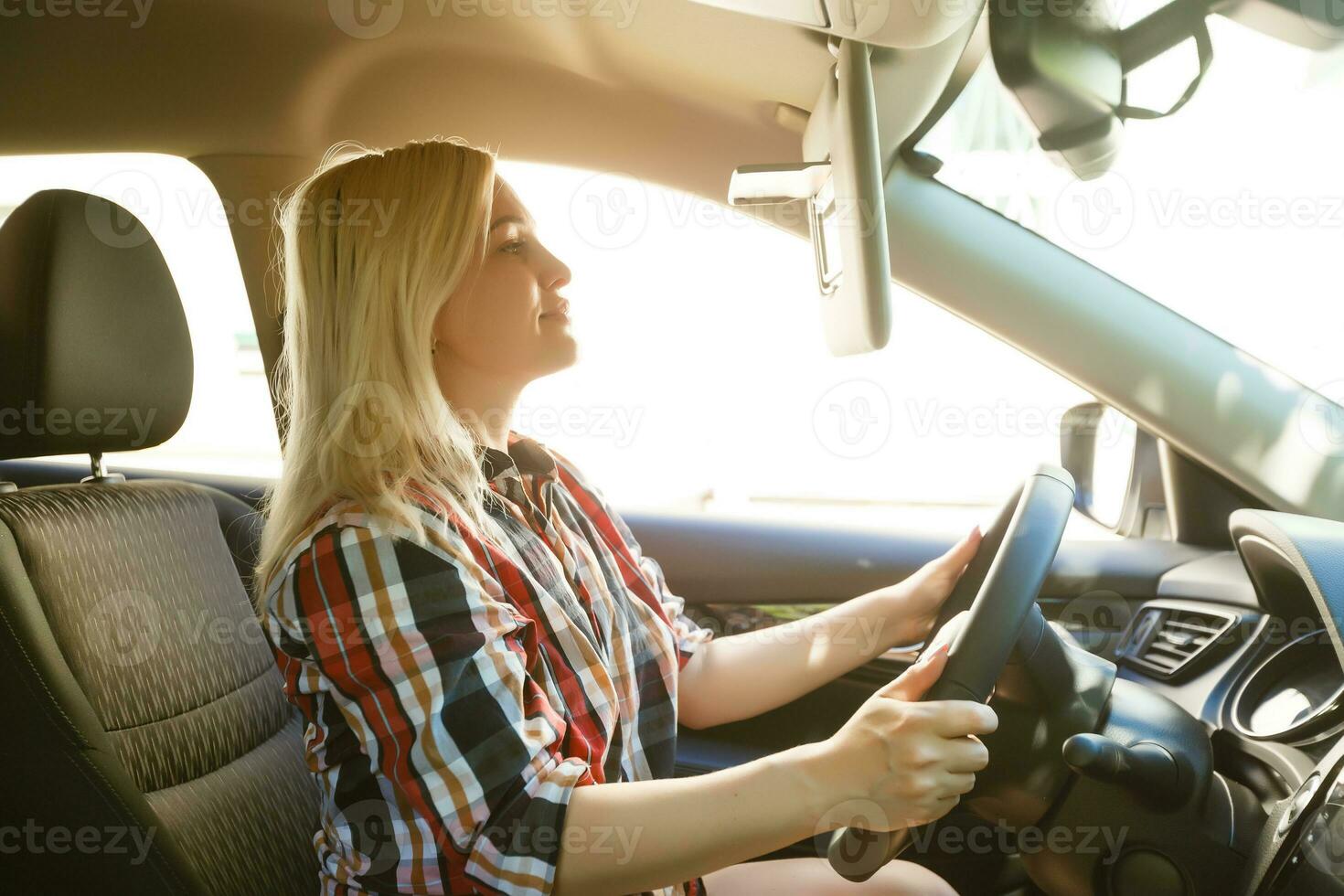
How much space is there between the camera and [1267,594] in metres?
1.38

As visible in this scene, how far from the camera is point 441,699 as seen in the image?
38.9 inches

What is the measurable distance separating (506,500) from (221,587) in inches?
20.9

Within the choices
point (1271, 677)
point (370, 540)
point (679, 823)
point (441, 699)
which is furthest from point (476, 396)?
point (1271, 677)

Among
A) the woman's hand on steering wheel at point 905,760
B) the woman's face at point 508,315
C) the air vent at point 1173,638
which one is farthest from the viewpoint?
the air vent at point 1173,638

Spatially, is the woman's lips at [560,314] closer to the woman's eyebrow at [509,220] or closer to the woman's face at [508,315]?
the woman's face at [508,315]

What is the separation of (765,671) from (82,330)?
1.09 m


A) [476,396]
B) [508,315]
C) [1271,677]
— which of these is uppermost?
[508,315]

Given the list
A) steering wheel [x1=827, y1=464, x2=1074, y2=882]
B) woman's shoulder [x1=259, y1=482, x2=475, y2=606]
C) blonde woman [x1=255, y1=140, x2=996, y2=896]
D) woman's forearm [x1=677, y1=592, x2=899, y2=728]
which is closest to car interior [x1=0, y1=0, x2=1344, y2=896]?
steering wheel [x1=827, y1=464, x2=1074, y2=882]

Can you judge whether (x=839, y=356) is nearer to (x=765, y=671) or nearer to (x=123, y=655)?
(x=765, y=671)

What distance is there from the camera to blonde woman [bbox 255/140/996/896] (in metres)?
0.99

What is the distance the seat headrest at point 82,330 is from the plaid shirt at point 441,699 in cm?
52

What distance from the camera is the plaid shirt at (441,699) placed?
0.98m

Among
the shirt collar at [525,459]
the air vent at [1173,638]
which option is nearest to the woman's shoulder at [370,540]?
the shirt collar at [525,459]

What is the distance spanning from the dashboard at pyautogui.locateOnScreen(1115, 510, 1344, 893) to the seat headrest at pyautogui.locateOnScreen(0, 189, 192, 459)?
1.54 m
